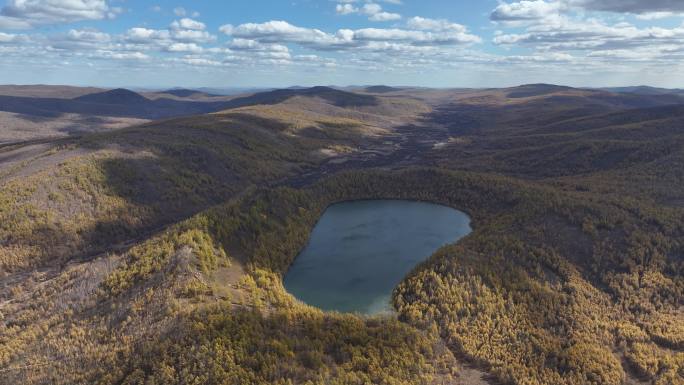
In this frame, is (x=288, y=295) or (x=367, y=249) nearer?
(x=288, y=295)

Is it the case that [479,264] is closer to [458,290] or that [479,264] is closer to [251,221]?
[458,290]

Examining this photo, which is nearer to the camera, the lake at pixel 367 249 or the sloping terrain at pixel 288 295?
the sloping terrain at pixel 288 295

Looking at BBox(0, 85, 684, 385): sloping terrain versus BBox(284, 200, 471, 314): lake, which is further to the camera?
BBox(284, 200, 471, 314): lake

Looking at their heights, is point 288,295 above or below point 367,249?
above

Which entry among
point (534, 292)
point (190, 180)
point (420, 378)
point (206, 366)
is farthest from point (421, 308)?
point (190, 180)
